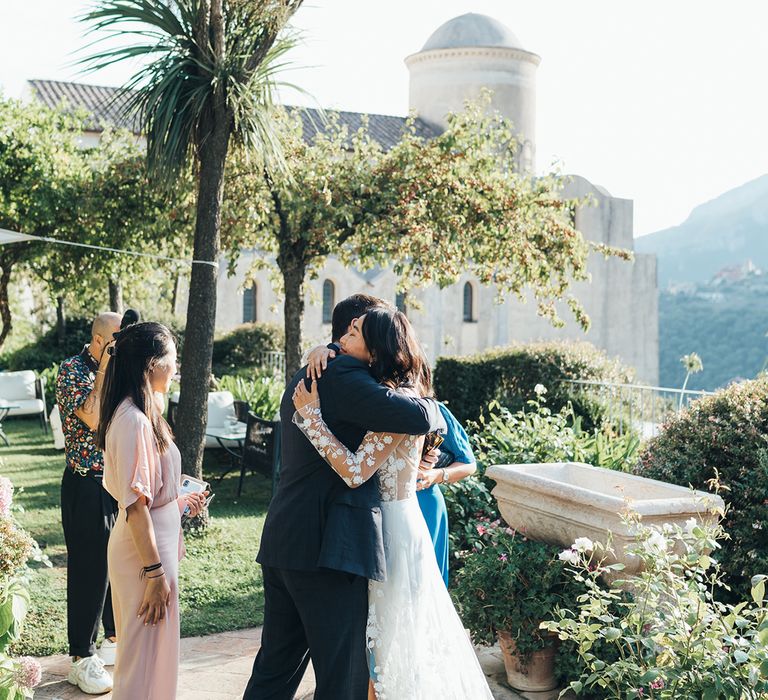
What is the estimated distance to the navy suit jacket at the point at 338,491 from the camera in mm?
3100

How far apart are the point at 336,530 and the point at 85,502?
7.73 feet

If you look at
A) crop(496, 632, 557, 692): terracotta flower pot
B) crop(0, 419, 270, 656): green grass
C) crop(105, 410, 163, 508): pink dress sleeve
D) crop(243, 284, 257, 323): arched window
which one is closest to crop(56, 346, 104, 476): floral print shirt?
crop(0, 419, 270, 656): green grass

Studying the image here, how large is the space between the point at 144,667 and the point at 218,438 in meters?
7.31

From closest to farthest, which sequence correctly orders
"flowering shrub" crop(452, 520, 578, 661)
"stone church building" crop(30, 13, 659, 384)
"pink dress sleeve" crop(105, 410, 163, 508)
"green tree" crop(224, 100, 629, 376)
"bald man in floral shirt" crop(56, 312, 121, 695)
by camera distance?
"pink dress sleeve" crop(105, 410, 163, 508) < "flowering shrub" crop(452, 520, 578, 661) < "bald man in floral shirt" crop(56, 312, 121, 695) < "green tree" crop(224, 100, 629, 376) < "stone church building" crop(30, 13, 659, 384)

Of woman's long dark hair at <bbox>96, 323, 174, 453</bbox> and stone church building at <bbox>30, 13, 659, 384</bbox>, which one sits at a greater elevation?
stone church building at <bbox>30, 13, 659, 384</bbox>

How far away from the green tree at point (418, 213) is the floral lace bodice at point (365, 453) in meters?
7.17

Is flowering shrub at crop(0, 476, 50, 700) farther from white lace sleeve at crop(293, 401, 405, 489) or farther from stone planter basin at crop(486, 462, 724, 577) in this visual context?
stone planter basin at crop(486, 462, 724, 577)

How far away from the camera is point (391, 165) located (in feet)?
36.0

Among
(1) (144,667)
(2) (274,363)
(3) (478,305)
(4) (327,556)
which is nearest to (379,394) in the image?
(4) (327,556)

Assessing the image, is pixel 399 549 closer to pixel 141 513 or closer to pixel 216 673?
pixel 141 513

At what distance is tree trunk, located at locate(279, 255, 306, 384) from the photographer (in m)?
11.4

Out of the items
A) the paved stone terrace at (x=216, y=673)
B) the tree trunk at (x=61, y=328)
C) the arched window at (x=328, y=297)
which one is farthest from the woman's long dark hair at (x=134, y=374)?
the arched window at (x=328, y=297)

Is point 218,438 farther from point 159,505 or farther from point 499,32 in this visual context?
point 499,32

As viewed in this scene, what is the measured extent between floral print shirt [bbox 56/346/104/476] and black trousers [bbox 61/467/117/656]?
0.28 ft
